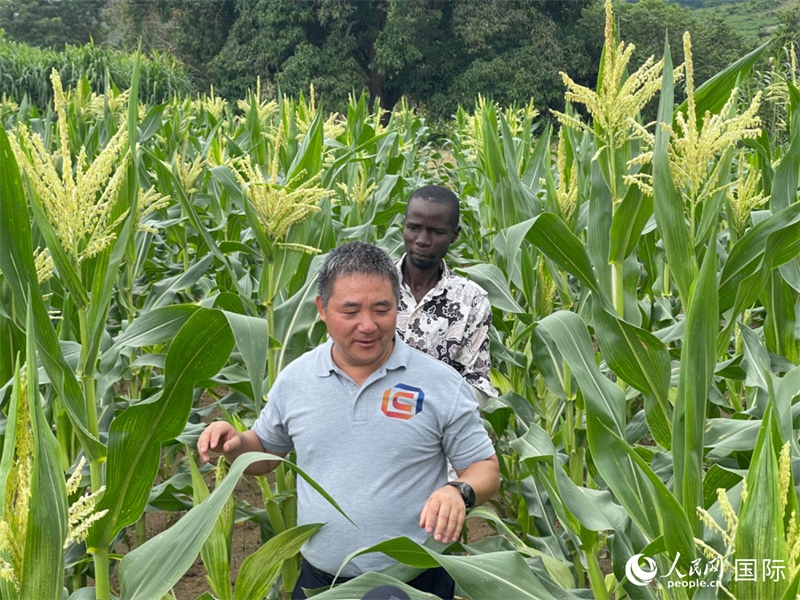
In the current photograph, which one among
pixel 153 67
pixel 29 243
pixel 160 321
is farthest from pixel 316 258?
pixel 153 67

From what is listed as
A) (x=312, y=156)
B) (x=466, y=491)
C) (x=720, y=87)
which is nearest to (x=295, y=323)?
(x=312, y=156)

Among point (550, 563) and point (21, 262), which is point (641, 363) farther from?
point (21, 262)

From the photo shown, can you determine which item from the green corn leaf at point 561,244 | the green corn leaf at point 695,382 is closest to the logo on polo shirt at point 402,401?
the green corn leaf at point 561,244

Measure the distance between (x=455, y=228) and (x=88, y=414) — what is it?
1.29 meters

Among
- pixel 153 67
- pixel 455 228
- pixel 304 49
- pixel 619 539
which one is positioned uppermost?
pixel 304 49

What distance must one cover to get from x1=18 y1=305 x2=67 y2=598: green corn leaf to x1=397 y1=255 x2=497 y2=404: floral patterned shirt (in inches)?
59.8

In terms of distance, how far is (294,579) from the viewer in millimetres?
2797

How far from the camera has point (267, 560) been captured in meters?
2.05

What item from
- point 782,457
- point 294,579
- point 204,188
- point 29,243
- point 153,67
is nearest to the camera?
point 782,457

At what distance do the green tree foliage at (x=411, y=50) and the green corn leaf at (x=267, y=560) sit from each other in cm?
2793

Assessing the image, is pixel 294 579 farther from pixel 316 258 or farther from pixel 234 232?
pixel 234 232

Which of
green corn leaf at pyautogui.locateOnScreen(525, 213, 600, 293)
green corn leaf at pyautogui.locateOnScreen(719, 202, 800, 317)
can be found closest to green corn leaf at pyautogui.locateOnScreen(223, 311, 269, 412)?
green corn leaf at pyautogui.locateOnScreen(525, 213, 600, 293)

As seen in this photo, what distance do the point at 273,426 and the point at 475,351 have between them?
2.70ft

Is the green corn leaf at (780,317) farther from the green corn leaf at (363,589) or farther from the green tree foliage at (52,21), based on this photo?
the green tree foliage at (52,21)
